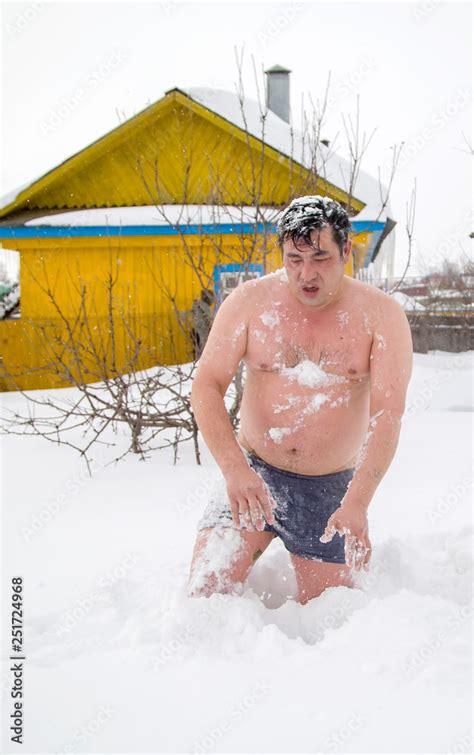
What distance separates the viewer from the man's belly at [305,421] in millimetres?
2740

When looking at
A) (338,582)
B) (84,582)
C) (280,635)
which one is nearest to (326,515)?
(338,582)

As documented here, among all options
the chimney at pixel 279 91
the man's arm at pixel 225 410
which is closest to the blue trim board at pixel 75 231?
the chimney at pixel 279 91

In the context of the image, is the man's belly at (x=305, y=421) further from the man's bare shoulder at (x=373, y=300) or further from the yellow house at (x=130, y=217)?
the yellow house at (x=130, y=217)

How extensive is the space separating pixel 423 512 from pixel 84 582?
1883 mm

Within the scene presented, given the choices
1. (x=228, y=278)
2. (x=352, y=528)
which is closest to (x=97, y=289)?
(x=228, y=278)

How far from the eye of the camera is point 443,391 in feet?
26.3

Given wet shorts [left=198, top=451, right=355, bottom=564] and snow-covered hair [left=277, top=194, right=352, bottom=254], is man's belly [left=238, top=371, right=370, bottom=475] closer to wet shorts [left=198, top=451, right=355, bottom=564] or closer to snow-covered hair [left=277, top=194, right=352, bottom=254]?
wet shorts [left=198, top=451, right=355, bottom=564]

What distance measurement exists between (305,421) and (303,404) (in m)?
0.08

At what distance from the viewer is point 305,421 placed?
9.09 ft

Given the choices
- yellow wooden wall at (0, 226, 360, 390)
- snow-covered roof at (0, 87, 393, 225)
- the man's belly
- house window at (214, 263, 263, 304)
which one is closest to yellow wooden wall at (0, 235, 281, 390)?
yellow wooden wall at (0, 226, 360, 390)

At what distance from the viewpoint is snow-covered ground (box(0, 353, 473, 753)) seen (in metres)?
1.82

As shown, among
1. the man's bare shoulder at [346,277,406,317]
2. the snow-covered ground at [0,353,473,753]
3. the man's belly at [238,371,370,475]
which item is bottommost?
the snow-covered ground at [0,353,473,753]

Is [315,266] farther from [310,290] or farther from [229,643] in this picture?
[229,643]

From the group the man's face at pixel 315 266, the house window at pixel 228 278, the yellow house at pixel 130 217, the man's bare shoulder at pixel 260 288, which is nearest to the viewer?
the man's face at pixel 315 266
